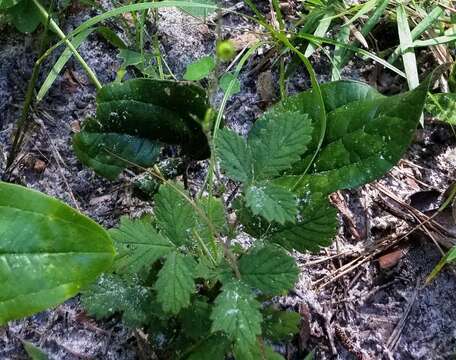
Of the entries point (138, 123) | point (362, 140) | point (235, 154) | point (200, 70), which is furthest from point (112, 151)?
point (362, 140)

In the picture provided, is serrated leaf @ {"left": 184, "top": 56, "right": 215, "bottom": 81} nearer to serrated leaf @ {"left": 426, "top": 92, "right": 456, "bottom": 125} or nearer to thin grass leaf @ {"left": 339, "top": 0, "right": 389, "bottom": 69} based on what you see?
thin grass leaf @ {"left": 339, "top": 0, "right": 389, "bottom": 69}

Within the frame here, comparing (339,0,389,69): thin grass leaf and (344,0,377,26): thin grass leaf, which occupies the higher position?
(344,0,377,26): thin grass leaf

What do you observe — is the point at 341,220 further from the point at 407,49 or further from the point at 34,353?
the point at 34,353

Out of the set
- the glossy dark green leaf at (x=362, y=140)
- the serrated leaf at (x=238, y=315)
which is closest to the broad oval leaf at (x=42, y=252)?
the serrated leaf at (x=238, y=315)

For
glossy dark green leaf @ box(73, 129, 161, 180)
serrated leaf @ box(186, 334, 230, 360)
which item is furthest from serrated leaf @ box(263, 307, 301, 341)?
glossy dark green leaf @ box(73, 129, 161, 180)

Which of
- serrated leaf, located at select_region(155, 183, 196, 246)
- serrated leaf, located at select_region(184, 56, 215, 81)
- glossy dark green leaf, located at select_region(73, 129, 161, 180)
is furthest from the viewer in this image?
serrated leaf, located at select_region(184, 56, 215, 81)

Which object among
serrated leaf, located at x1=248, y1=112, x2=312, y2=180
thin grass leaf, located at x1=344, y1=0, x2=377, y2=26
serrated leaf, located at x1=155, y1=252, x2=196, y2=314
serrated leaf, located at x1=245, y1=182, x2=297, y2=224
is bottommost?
serrated leaf, located at x1=155, y1=252, x2=196, y2=314
